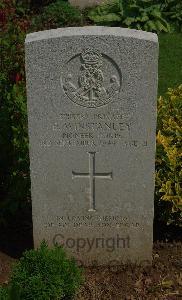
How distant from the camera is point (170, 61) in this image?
9.46m

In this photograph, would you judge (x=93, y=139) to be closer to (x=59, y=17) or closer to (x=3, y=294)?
(x=3, y=294)

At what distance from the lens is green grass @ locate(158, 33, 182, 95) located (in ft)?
28.6

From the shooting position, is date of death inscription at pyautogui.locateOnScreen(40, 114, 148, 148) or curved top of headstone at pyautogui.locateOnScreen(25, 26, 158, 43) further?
date of death inscription at pyautogui.locateOnScreen(40, 114, 148, 148)

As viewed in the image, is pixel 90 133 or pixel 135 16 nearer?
pixel 90 133

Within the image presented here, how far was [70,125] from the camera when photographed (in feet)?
15.3

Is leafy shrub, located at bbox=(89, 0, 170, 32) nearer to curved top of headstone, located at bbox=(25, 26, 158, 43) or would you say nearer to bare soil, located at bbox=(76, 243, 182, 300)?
bare soil, located at bbox=(76, 243, 182, 300)

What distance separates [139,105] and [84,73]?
0.46m

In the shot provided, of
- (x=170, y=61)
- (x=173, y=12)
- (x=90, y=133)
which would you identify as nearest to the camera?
(x=90, y=133)

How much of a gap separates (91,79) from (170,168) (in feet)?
4.08

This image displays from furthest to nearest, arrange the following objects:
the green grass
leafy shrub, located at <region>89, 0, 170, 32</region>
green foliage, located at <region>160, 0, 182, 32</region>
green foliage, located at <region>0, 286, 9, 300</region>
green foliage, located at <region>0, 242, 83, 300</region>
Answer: green foliage, located at <region>160, 0, 182, 32</region>
leafy shrub, located at <region>89, 0, 170, 32</region>
the green grass
green foliage, located at <region>0, 242, 83, 300</region>
green foliage, located at <region>0, 286, 9, 300</region>

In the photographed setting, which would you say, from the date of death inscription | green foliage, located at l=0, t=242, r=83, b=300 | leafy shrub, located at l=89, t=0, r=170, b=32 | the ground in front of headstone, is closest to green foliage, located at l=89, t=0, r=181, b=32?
leafy shrub, located at l=89, t=0, r=170, b=32

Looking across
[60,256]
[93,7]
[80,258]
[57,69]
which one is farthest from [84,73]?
[93,7]

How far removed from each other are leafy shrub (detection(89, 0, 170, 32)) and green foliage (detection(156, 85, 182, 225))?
16.7 ft

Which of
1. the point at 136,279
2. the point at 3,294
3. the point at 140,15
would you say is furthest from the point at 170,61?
the point at 3,294
